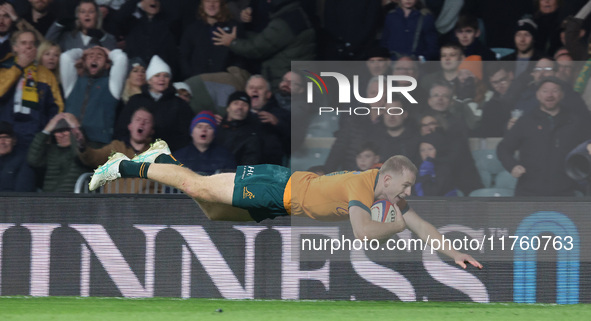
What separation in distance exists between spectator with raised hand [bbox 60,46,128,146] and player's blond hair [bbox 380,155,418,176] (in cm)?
269

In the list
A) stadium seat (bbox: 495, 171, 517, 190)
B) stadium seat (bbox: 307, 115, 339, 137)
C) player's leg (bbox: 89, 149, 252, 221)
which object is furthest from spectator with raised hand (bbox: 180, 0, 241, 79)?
stadium seat (bbox: 495, 171, 517, 190)

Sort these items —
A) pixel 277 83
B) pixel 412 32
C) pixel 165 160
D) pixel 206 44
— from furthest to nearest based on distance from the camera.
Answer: pixel 206 44 → pixel 412 32 → pixel 277 83 → pixel 165 160

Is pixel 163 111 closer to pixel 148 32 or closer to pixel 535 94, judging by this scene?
pixel 148 32

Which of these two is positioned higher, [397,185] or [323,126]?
[323,126]

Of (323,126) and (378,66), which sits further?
(378,66)

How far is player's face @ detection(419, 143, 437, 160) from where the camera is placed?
7305mm

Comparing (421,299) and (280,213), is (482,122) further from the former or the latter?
(280,213)

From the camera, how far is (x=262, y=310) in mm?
6520

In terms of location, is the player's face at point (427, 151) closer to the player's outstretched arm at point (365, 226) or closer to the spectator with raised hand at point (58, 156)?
the player's outstretched arm at point (365, 226)

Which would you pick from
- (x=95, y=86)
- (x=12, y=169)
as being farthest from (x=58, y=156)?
(x=95, y=86)

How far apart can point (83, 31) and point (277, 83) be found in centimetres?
202

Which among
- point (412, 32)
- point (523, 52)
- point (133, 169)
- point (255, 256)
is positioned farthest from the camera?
point (412, 32)

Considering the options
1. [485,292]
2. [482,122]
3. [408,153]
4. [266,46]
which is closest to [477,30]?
[482,122]

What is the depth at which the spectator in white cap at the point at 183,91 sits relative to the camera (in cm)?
787
